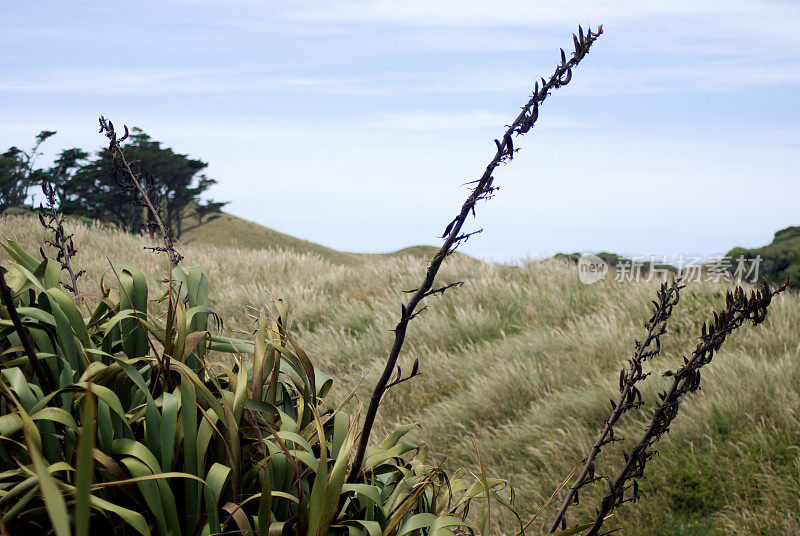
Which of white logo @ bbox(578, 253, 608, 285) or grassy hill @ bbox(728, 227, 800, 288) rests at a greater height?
grassy hill @ bbox(728, 227, 800, 288)

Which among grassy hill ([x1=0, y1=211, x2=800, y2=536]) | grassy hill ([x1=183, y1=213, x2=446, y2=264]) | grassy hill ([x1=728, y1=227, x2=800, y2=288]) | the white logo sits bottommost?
grassy hill ([x1=0, y1=211, x2=800, y2=536])

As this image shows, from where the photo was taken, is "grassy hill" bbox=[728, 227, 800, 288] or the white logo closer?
the white logo

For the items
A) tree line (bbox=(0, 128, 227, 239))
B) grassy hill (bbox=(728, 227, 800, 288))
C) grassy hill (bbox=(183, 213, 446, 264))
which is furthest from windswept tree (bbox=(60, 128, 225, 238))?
grassy hill (bbox=(728, 227, 800, 288))

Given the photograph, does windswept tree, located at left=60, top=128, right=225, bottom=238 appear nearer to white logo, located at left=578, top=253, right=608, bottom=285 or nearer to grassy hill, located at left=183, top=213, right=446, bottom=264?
grassy hill, located at left=183, top=213, right=446, bottom=264

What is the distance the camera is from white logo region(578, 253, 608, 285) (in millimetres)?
7925

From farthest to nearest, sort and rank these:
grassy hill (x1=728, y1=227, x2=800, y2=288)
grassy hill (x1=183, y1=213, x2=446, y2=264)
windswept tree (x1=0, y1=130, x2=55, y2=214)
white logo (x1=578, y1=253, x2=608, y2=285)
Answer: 1. grassy hill (x1=183, y1=213, x2=446, y2=264)
2. windswept tree (x1=0, y1=130, x2=55, y2=214)
3. grassy hill (x1=728, y1=227, x2=800, y2=288)
4. white logo (x1=578, y1=253, x2=608, y2=285)

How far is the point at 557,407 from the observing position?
465 centimetres

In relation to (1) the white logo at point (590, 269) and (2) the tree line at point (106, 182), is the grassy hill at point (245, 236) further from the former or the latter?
(1) the white logo at point (590, 269)

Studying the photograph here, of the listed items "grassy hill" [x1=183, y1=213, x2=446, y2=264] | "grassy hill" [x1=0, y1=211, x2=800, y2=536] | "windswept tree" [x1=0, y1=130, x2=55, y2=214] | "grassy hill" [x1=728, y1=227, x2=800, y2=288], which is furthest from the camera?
"grassy hill" [x1=183, y1=213, x2=446, y2=264]

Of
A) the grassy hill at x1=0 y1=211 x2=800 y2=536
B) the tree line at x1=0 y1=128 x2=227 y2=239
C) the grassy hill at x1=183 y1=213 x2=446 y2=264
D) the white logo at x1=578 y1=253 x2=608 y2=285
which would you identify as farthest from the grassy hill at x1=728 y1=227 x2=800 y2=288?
the grassy hill at x1=183 y1=213 x2=446 y2=264

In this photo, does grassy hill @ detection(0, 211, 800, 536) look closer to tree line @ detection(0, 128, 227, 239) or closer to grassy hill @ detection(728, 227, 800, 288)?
grassy hill @ detection(728, 227, 800, 288)

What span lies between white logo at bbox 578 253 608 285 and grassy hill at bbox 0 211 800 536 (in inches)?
6.6

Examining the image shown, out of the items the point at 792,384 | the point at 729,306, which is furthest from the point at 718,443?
the point at 729,306

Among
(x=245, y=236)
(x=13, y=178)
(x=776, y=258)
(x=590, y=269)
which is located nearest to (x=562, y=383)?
(x=590, y=269)
